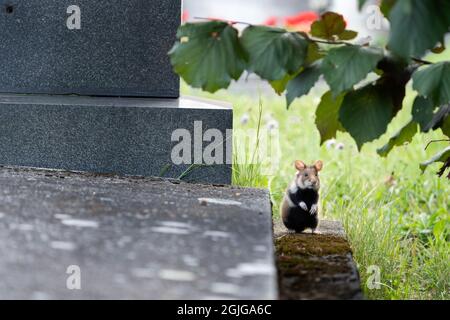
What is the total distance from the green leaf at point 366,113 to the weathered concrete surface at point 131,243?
0.40 metres

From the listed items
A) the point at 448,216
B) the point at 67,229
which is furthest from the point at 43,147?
the point at 448,216

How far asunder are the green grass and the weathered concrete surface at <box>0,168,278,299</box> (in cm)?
86

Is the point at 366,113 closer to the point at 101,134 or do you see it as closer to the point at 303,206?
the point at 303,206

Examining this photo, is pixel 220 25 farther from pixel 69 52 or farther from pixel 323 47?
pixel 69 52

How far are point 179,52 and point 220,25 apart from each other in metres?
0.15

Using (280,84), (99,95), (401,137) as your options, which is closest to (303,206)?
(401,137)

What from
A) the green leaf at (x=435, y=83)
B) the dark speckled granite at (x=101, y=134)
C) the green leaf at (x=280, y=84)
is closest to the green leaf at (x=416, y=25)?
the green leaf at (x=435, y=83)

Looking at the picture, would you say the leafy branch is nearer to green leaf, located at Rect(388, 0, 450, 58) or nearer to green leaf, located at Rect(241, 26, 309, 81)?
green leaf, located at Rect(241, 26, 309, 81)

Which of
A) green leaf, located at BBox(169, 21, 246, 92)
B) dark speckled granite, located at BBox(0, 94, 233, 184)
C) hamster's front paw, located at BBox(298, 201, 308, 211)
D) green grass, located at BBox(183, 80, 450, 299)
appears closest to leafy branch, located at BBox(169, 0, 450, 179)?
green leaf, located at BBox(169, 21, 246, 92)

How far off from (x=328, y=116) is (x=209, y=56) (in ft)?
1.88

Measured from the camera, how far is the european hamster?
3.30 meters

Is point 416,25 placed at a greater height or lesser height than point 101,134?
greater

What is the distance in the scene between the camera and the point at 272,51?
2.35 meters

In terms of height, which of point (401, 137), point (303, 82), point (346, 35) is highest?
point (346, 35)
